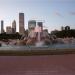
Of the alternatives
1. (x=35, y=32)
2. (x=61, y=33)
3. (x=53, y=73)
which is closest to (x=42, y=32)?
(x=35, y=32)

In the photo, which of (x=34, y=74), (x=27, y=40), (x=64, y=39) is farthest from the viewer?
(x=64, y=39)

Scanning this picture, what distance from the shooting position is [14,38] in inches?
2195

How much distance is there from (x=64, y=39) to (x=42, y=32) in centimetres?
435

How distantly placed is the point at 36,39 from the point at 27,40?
168 cm

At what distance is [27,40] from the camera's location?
50031mm

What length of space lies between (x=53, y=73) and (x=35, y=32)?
44.0 metres

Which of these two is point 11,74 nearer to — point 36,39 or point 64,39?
point 36,39

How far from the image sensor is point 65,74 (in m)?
8.67

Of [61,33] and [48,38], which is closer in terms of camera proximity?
[48,38]

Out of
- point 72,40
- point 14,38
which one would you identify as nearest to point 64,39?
point 72,40

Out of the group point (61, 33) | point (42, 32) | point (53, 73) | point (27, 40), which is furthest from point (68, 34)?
point (53, 73)

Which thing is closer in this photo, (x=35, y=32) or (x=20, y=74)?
(x=20, y=74)

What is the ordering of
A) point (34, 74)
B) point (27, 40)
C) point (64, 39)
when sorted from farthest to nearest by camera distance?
point (64, 39)
point (27, 40)
point (34, 74)

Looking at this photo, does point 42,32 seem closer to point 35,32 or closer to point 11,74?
point 35,32
